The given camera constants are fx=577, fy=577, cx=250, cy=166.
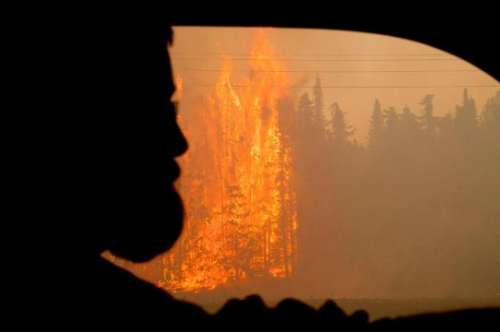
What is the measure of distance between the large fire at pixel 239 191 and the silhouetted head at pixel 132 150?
199 feet

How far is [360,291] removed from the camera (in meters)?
64.8

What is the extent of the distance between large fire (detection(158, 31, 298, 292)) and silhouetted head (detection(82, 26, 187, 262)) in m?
60.6

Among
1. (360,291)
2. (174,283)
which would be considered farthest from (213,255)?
(360,291)

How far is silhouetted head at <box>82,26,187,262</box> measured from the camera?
1306mm

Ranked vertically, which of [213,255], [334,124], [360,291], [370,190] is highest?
[334,124]

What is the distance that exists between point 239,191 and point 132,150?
65.9m

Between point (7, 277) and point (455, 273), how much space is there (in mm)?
73719

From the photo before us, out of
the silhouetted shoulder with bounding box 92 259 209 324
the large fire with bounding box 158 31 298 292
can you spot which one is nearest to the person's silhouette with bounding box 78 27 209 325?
the silhouetted shoulder with bounding box 92 259 209 324

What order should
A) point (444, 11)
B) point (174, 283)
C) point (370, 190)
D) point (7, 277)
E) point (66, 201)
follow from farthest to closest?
point (370, 190), point (174, 283), point (444, 11), point (66, 201), point (7, 277)

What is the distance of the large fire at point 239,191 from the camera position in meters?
64.4

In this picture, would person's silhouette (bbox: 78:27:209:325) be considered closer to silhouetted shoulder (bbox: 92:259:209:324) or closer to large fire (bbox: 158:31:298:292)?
silhouetted shoulder (bbox: 92:259:209:324)

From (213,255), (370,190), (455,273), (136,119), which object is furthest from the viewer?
(370,190)

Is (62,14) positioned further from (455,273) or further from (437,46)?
(455,273)

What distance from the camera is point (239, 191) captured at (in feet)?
220
